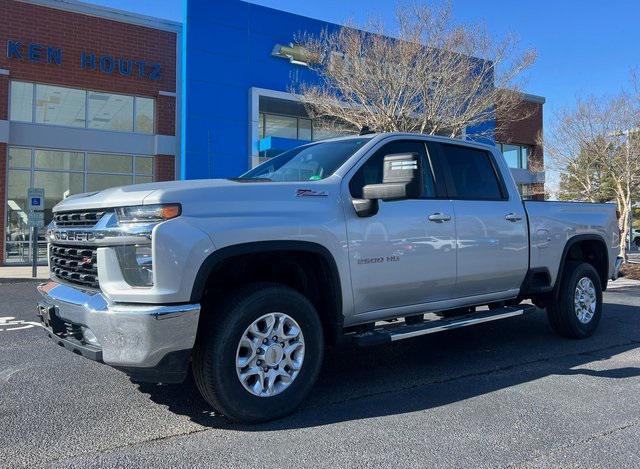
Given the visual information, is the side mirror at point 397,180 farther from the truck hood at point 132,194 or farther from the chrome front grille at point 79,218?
the chrome front grille at point 79,218

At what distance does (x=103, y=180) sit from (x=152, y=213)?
1716 cm

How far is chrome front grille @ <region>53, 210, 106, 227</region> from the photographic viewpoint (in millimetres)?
3699

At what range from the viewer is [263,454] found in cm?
323

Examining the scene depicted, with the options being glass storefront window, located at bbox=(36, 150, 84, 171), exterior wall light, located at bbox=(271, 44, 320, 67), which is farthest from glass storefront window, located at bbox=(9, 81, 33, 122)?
exterior wall light, located at bbox=(271, 44, 320, 67)

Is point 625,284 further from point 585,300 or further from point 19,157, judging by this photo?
point 19,157

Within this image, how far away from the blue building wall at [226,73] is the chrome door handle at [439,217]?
14.7 m

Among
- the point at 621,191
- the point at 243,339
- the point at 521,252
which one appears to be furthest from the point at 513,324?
the point at 621,191

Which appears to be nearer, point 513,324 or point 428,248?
point 428,248

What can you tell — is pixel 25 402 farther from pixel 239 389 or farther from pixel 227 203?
pixel 227 203

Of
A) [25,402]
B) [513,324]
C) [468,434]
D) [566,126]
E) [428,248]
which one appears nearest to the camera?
[468,434]

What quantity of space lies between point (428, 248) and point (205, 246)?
2.00 meters

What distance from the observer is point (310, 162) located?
15.6ft

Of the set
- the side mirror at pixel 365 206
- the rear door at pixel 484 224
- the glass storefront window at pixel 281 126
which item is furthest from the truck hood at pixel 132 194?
the glass storefront window at pixel 281 126

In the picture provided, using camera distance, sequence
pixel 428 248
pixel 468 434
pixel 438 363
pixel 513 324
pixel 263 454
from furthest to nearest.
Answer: pixel 513 324 < pixel 438 363 < pixel 428 248 < pixel 468 434 < pixel 263 454
